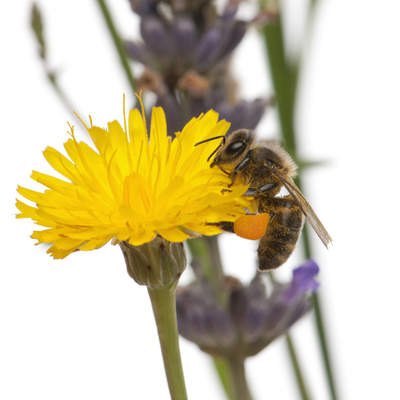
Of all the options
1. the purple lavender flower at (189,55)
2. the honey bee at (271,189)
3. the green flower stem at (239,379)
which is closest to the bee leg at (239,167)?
the honey bee at (271,189)

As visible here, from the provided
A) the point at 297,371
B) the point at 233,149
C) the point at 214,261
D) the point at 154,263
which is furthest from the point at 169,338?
the point at 297,371

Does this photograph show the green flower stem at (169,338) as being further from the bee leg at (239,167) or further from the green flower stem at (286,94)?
the green flower stem at (286,94)

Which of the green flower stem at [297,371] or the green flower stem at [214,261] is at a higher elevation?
the green flower stem at [214,261]

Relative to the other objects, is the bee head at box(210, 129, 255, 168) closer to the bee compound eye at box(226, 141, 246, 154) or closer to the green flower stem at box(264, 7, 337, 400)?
the bee compound eye at box(226, 141, 246, 154)

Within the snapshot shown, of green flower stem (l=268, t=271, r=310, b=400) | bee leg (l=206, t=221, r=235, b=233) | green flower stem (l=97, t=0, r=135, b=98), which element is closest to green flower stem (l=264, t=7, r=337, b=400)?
green flower stem (l=268, t=271, r=310, b=400)

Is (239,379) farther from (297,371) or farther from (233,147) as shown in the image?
(233,147)

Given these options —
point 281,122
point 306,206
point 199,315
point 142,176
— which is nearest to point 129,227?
point 142,176
